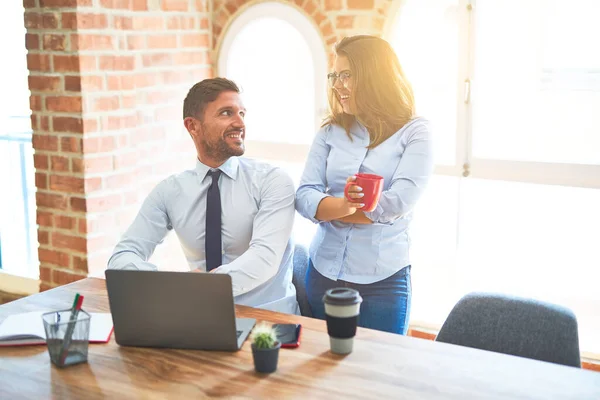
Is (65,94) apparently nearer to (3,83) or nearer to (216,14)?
(216,14)

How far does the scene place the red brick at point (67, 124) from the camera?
10.4ft

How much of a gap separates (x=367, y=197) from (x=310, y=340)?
0.45 m

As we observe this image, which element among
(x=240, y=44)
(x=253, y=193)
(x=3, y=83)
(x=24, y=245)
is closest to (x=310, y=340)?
(x=253, y=193)

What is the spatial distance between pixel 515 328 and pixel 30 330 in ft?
4.35

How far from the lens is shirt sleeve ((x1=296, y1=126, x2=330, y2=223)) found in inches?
91.5

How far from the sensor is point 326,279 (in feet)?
7.76

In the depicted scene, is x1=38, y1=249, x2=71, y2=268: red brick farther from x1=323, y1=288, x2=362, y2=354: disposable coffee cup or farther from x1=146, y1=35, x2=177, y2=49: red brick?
x1=323, y1=288, x2=362, y2=354: disposable coffee cup

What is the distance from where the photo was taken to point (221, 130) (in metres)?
2.41

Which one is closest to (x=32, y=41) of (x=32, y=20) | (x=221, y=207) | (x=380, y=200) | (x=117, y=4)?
(x=32, y=20)

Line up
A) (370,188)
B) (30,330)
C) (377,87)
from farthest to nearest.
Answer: (377,87), (370,188), (30,330)

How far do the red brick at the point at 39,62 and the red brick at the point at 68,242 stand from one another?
775 millimetres

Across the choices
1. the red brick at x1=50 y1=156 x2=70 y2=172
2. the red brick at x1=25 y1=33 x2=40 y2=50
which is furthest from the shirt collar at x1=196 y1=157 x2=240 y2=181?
the red brick at x1=25 y1=33 x2=40 y2=50

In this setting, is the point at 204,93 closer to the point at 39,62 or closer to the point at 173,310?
the point at 173,310

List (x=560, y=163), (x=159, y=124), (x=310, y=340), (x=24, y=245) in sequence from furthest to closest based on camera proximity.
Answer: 1. (x=24, y=245)
2. (x=159, y=124)
3. (x=560, y=163)
4. (x=310, y=340)
